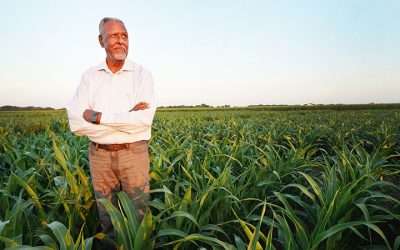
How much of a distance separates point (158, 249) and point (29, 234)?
2.81 feet

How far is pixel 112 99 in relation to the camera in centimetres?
243

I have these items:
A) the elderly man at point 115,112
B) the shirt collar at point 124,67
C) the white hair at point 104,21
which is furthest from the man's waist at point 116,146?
the white hair at point 104,21

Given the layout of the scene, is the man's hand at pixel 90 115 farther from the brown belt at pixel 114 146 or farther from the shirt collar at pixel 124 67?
the shirt collar at pixel 124 67

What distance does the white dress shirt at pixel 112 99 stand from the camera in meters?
2.29

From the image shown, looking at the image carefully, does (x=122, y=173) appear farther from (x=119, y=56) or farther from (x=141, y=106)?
(x=119, y=56)

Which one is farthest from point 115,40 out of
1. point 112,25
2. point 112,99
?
point 112,99

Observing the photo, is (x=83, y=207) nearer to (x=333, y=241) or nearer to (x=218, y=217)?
(x=218, y=217)

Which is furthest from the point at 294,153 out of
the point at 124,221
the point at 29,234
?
the point at 29,234

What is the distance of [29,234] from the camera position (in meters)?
2.12

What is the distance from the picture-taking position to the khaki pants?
7.87 ft

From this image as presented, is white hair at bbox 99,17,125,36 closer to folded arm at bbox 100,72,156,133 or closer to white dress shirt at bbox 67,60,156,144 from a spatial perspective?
white dress shirt at bbox 67,60,156,144

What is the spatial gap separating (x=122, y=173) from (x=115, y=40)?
38.7 inches

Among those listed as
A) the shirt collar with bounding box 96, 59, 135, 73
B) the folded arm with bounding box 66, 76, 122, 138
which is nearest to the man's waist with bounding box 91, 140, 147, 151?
the folded arm with bounding box 66, 76, 122, 138

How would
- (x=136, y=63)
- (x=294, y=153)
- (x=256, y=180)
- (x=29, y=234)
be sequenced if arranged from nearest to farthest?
(x=29, y=234), (x=136, y=63), (x=256, y=180), (x=294, y=153)
